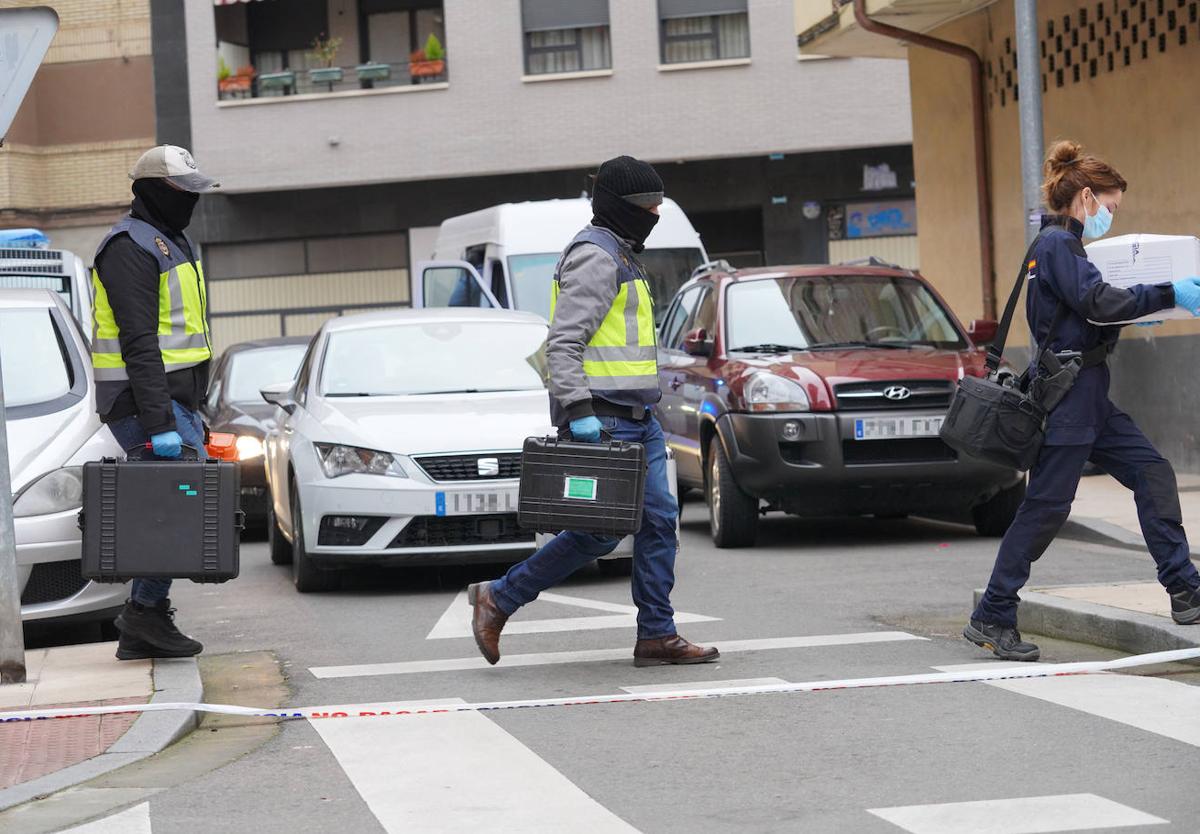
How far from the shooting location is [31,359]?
9.28m

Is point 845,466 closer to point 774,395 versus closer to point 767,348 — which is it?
point 774,395

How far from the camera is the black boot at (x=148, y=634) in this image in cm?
768

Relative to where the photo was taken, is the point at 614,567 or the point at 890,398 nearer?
the point at 614,567

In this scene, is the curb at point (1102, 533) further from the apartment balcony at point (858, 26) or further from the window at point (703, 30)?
the window at point (703, 30)

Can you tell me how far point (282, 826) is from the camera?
5031 millimetres

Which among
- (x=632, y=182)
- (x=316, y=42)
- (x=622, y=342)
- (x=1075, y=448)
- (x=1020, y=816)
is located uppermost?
(x=316, y=42)

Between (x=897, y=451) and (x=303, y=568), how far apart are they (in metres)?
3.64

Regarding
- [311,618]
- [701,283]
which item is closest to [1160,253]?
[311,618]

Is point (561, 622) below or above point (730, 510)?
below

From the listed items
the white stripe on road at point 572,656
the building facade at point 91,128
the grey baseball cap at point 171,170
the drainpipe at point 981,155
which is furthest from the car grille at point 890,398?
the building facade at point 91,128

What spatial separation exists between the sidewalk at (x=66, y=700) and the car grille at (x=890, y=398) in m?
5.13

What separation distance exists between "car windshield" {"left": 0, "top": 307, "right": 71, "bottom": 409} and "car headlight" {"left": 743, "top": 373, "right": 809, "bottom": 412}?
4296mm

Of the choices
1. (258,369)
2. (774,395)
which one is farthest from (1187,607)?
(258,369)

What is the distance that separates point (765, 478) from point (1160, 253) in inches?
181
